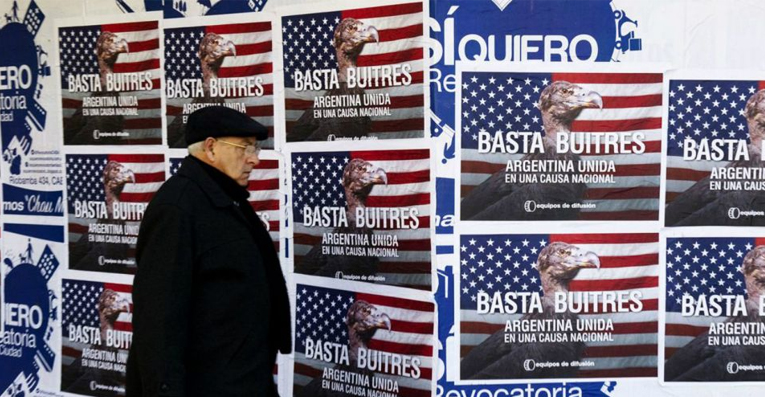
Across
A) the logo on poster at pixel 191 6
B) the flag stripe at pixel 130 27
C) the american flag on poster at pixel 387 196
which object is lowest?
the american flag on poster at pixel 387 196

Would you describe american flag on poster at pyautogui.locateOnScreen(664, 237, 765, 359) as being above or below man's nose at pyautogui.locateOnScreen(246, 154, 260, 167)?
below

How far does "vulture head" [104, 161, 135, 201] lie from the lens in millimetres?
5176

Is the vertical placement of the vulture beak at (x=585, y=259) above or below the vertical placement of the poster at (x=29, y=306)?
above

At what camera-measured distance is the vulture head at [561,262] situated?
4.33 metres

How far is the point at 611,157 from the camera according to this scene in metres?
4.32

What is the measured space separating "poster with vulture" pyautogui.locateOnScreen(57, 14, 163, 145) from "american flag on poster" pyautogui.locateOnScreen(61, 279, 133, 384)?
0.96m

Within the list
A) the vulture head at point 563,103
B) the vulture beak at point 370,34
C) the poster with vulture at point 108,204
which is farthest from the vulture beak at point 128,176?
the vulture head at point 563,103

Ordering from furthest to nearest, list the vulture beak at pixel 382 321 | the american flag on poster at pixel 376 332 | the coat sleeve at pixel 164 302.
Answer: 1. the vulture beak at pixel 382 321
2. the american flag on poster at pixel 376 332
3. the coat sleeve at pixel 164 302

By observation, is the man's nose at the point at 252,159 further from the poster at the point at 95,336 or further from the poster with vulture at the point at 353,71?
the poster at the point at 95,336

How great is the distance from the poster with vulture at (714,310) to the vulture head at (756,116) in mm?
554

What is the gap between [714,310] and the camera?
14.5 ft

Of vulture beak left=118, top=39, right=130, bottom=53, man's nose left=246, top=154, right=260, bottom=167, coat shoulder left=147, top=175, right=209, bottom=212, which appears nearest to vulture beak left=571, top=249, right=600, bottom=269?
man's nose left=246, top=154, right=260, bottom=167

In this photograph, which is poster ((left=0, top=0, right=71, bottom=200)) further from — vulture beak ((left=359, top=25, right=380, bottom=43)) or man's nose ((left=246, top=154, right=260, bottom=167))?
man's nose ((left=246, top=154, right=260, bottom=167))

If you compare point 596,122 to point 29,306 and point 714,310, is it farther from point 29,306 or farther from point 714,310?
point 29,306
